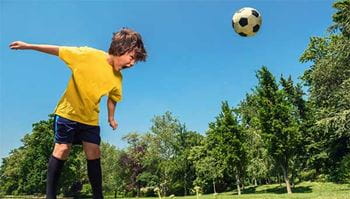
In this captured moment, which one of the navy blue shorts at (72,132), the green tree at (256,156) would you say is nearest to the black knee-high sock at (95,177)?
the navy blue shorts at (72,132)

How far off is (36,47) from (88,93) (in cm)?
93

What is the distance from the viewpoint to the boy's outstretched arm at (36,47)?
4.65 m

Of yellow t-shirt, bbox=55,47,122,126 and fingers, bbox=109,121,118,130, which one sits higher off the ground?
yellow t-shirt, bbox=55,47,122,126

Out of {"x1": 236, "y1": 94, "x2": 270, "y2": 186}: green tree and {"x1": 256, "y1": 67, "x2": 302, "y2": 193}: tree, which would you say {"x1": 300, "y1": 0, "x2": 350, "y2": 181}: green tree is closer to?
{"x1": 256, "y1": 67, "x2": 302, "y2": 193}: tree

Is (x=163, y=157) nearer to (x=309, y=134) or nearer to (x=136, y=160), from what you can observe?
(x=136, y=160)

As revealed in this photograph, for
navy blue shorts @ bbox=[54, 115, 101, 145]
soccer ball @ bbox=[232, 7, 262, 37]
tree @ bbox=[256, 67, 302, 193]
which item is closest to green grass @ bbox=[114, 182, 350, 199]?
tree @ bbox=[256, 67, 302, 193]

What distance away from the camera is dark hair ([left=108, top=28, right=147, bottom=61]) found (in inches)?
194

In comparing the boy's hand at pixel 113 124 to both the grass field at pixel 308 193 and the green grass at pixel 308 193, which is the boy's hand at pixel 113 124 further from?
the green grass at pixel 308 193

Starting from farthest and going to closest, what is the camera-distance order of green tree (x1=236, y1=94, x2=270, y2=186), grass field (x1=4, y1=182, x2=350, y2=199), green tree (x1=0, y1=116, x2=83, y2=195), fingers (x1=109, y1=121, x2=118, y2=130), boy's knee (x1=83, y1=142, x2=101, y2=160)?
green tree (x1=0, y1=116, x2=83, y2=195) → green tree (x1=236, y1=94, x2=270, y2=186) → grass field (x1=4, y1=182, x2=350, y2=199) → fingers (x1=109, y1=121, x2=118, y2=130) → boy's knee (x1=83, y1=142, x2=101, y2=160)

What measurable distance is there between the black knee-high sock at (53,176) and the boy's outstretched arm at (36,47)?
143 centimetres

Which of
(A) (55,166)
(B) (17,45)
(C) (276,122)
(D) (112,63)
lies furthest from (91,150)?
(C) (276,122)

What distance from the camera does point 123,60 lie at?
495 cm

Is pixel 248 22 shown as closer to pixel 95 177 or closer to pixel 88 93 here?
pixel 88 93

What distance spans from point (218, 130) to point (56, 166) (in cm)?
4158
